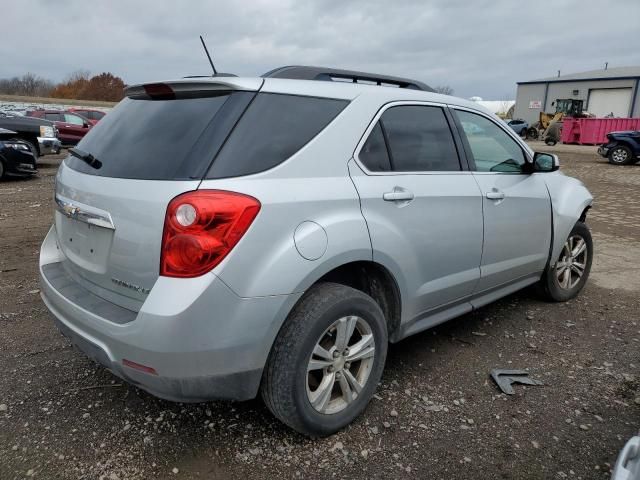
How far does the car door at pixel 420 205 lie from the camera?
Answer: 254 centimetres

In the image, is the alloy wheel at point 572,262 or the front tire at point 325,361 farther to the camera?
the alloy wheel at point 572,262

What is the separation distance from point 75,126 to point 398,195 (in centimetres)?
1796

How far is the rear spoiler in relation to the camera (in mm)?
2260

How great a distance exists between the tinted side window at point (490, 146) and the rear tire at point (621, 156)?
16617 millimetres

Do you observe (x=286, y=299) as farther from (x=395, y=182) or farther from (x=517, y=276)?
(x=517, y=276)

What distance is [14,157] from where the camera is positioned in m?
10.4

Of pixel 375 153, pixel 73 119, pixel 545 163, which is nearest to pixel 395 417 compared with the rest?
pixel 375 153

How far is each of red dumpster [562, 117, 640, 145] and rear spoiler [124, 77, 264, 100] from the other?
28385 millimetres

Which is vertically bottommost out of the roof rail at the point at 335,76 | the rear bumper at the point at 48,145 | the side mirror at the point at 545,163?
the rear bumper at the point at 48,145

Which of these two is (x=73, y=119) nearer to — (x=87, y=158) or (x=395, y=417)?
(x=87, y=158)

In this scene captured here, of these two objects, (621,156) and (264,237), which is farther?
(621,156)

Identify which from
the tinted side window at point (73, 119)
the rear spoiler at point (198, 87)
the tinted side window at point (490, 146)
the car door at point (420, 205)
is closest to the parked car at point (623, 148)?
the tinted side window at point (490, 146)

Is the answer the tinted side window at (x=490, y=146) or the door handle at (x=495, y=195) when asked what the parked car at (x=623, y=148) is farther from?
the door handle at (x=495, y=195)

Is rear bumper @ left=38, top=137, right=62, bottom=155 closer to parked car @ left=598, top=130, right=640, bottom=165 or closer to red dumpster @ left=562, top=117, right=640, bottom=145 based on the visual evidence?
parked car @ left=598, top=130, right=640, bottom=165
